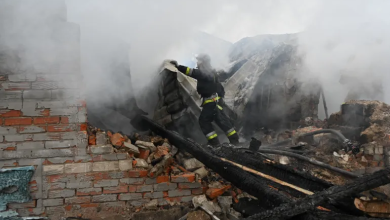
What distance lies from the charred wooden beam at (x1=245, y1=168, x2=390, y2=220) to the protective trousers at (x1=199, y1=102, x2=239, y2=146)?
2906mm

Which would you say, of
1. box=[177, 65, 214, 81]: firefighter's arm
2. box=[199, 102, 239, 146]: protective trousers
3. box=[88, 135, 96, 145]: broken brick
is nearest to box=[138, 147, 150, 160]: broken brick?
box=[88, 135, 96, 145]: broken brick

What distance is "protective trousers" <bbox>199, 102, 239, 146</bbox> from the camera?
5.08m

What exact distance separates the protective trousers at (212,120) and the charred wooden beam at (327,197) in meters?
2.91

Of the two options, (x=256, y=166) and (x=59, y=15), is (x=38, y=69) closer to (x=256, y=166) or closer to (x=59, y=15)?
(x=59, y=15)

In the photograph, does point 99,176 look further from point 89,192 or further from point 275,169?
point 275,169

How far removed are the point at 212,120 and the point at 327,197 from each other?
326 centimetres

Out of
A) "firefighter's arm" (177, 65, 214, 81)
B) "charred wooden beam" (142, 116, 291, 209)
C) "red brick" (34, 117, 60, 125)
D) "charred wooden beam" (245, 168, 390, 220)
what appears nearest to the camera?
"charred wooden beam" (245, 168, 390, 220)

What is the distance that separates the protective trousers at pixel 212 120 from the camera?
508 centimetres

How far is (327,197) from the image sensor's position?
2.14 m

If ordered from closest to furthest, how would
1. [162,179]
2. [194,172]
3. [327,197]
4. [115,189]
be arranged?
[327,197], [115,189], [162,179], [194,172]

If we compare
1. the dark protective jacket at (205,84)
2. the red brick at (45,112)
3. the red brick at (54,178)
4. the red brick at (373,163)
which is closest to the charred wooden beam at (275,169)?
the dark protective jacket at (205,84)

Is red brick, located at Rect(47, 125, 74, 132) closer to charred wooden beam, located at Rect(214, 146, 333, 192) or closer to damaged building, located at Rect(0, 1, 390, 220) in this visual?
damaged building, located at Rect(0, 1, 390, 220)

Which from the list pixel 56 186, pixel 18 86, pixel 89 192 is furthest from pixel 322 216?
pixel 18 86

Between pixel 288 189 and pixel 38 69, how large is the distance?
9.65 feet
